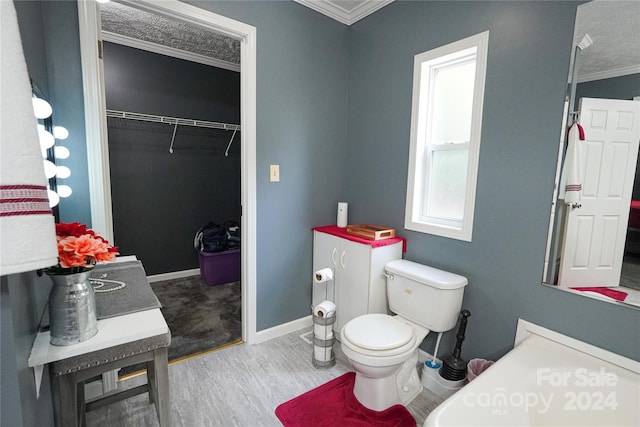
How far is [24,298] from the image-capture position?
84 cm

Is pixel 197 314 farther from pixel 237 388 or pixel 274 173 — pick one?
pixel 274 173

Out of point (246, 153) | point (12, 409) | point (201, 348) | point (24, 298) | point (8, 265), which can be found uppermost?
point (246, 153)

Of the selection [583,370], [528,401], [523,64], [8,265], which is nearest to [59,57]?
[8,265]

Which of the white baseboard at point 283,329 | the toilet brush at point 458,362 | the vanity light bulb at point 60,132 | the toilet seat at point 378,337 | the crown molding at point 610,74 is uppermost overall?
the crown molding at point 610,74

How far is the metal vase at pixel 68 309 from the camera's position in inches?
35.7

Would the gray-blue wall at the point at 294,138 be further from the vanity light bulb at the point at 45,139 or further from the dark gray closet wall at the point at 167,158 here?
the dark gray closet wall at the point at 167,158

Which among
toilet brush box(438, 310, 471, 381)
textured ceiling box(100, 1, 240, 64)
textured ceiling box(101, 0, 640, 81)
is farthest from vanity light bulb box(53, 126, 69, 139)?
toilet brush box(438, 310, 471, 381)

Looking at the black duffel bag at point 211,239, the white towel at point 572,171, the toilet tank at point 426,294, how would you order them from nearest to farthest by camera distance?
the white towel at point 572,171 → the toilet tank at point 426,294 → the black duffel bag at point 211,239

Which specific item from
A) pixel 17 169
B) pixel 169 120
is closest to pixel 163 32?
pixel 169 120

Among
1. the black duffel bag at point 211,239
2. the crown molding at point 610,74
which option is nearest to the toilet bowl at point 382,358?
the crown molding at point 610,74

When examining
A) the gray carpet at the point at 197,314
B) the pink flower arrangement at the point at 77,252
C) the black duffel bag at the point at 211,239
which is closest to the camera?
the pink flower arrangement at the point at 77,252

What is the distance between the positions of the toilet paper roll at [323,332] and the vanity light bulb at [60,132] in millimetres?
1792

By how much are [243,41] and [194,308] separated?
2.33m

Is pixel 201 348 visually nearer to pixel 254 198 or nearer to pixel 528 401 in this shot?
pixel 254 198
